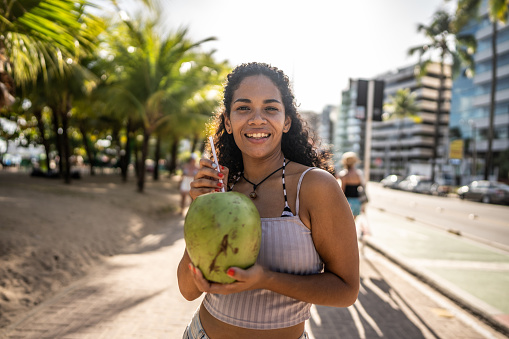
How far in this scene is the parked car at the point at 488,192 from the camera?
2203cm

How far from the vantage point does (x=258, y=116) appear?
145 cm

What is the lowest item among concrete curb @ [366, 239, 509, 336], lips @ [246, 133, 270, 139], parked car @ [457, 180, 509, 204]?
parked car @ [457, 180, 509, 204]

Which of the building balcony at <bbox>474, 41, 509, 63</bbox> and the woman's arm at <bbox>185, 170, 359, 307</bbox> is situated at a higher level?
the building balcony at <bbox>474, 41, 509, 63</bbox>

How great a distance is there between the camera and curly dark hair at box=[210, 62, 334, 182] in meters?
1.55

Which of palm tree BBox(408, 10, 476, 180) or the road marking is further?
palm tree BBox(408, 10, 476, 180)

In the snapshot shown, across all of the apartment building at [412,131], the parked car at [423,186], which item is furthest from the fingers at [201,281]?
the apartment building at [412,131]

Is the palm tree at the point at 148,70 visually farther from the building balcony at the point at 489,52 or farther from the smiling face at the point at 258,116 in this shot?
the building balcony at the point at 489,52

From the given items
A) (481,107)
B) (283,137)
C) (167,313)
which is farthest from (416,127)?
(283,137)

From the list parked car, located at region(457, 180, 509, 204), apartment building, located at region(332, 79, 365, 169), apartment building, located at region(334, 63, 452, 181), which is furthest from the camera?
apartment building, located at region(332, 79, 365, 169)

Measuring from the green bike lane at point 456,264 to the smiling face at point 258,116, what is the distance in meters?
4.02

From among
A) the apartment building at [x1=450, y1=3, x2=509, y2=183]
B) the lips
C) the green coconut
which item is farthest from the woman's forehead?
the apartment building at [x1=450, y1=3, x2=509, y2=183]

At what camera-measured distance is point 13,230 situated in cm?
555

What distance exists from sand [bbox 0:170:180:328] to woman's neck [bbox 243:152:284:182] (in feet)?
11.5

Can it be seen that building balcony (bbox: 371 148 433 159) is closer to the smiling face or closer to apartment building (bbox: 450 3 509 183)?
apartment building (bbox: 450 3 509 183)
